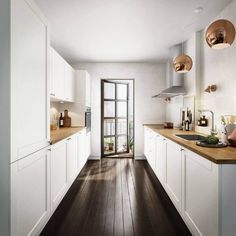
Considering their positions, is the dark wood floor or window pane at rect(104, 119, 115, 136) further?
window pane at rect(104, 119, 115, 136)

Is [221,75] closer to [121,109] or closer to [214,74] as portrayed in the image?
[214,74]

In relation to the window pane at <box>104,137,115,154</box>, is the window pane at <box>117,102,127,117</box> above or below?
above

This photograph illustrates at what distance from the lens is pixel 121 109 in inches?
241

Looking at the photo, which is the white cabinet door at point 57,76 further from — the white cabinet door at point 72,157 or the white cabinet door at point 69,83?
the white cabinet door at point 72,157

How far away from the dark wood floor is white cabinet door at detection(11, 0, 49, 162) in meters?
0.96

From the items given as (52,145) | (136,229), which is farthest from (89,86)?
(136,229)

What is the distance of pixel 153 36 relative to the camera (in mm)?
3434

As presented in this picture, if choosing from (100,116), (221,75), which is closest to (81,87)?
(100,116)

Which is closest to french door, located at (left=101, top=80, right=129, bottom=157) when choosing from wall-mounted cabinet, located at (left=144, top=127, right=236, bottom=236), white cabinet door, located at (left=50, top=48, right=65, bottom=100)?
white cabinet door, located at (left=50, top=48, right=65, bottom=100)

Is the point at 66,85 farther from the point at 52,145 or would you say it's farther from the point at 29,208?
the point at 29,208

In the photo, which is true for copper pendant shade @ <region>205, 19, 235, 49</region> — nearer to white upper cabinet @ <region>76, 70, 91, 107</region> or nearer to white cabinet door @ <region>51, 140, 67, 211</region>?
white cabinet door @ <region>51, 140, 67, 211</region>

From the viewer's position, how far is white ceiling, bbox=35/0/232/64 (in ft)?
7.95

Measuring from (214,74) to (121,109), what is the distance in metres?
3.51

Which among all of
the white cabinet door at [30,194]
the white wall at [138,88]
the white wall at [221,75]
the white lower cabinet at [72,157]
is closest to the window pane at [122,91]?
the white wall at [138,88]
